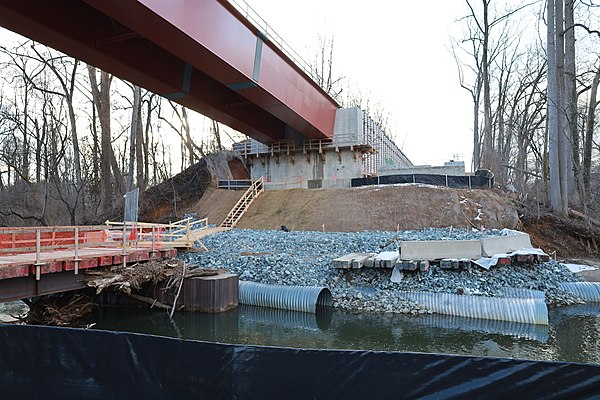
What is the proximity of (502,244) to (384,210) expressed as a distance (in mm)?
10326

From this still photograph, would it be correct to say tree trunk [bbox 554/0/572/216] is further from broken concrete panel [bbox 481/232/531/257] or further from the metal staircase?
the metal staircase

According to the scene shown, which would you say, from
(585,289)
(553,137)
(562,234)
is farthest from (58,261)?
Answer: (553,137)

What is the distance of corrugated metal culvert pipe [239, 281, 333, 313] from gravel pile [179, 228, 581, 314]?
55 centimetres

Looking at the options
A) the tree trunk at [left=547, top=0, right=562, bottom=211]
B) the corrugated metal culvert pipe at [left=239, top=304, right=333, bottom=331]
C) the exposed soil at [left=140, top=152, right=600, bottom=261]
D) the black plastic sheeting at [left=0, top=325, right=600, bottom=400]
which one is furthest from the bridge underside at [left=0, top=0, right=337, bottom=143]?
the tree trunk at [left=547, top=0, right=562, bottom=211]

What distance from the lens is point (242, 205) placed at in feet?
92.3

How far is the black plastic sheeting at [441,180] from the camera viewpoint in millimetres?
25578

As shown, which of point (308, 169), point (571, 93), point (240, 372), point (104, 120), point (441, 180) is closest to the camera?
point (240, 372)

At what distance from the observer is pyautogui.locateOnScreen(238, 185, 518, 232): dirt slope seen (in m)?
22.3

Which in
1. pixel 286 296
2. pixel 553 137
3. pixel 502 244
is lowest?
pixel 286 296

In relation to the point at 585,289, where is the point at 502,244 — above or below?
above

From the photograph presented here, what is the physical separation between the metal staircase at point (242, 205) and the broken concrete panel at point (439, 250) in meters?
14.7

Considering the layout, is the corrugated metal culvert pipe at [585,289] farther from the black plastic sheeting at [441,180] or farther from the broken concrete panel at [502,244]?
the black plastic sheeting at [441,180]

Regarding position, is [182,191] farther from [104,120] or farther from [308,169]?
[308,169]

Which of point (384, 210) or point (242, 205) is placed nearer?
point (384, 210)
